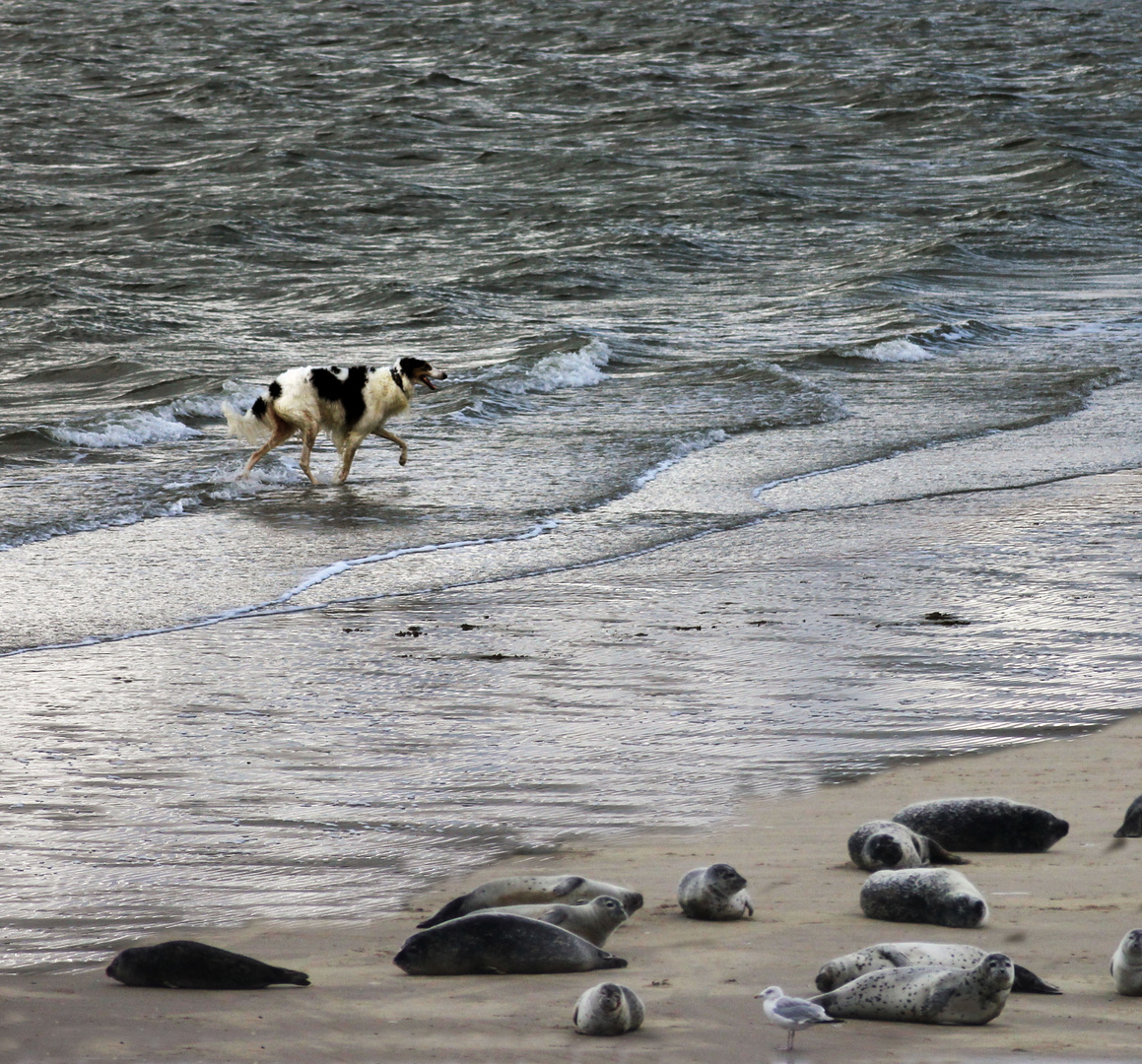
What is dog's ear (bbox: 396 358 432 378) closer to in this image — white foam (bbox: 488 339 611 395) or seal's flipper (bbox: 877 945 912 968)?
white foam (bbox: 488 339 611 395)

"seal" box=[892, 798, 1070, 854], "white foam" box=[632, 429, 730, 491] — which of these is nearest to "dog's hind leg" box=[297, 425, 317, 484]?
"white foam" box=[632, 429, 730, 491]

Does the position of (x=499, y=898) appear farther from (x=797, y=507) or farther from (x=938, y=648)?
(x=797, y=507)

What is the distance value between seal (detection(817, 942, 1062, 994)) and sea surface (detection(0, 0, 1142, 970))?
1.26m

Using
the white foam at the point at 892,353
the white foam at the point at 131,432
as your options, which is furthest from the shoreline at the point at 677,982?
the white foam at the point at 892,353

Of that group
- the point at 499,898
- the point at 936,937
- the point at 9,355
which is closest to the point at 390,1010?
the point at 499,898

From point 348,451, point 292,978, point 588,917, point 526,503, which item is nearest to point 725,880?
point 588,917

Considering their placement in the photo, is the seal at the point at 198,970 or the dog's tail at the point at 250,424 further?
the dog's tail at the point at 250,424

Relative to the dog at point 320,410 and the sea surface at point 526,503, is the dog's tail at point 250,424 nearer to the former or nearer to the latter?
the dog at point 320,410

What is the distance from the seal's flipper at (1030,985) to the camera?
3.36 meters

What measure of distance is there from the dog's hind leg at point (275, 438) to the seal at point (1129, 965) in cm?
890

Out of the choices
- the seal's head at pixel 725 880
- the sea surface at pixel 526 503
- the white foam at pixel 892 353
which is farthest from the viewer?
the white foam at pixel 892 353

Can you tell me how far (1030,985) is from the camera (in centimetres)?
336

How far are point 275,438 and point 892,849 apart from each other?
8.18 metres

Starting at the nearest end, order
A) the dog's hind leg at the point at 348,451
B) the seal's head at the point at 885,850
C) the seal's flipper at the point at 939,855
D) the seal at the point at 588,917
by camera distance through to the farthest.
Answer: the seal at the point at 588,917 < the seal's head at the point at 885,850 < the seal's flipper at the point at 939,855 < the dog's hind leg at the point at 348,451
